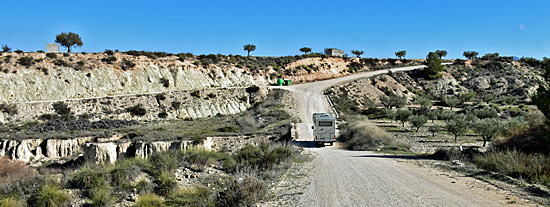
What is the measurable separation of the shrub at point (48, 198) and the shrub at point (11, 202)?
0.87 ft

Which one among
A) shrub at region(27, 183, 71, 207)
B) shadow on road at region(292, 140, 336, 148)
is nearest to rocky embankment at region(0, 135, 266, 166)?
shadow on road at region(292, 140, 336, 148)

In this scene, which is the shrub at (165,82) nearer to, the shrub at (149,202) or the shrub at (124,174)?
the shrub at (124,174)

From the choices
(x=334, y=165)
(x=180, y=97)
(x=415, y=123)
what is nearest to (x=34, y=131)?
(x=180, y=97)

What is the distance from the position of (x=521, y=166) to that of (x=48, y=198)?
14876mm

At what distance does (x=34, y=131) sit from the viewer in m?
36.3

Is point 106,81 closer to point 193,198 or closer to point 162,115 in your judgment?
Answer: point 162,115

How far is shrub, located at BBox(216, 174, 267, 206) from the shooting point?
902cm

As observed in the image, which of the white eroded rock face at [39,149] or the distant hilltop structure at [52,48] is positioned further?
the distant hilltop structure at [52,48]

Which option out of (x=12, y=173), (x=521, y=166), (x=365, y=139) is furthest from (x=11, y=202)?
(x=365, y=139)

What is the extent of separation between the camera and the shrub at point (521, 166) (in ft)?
38.6

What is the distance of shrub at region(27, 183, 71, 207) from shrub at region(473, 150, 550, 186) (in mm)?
13782

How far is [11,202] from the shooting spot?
28.7ft

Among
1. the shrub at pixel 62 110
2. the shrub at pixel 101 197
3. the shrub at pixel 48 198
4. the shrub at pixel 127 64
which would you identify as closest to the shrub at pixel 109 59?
the shrub at pixel 127 64

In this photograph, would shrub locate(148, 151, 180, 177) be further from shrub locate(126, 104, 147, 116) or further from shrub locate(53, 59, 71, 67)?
shrub locate(53, 59, 71, 67)
